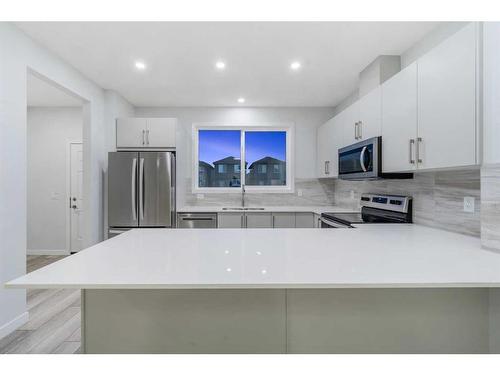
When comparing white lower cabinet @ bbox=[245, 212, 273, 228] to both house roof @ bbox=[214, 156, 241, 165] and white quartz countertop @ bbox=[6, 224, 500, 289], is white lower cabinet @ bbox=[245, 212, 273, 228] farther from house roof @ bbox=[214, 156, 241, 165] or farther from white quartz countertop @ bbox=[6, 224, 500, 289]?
white quartz countertop @ bbox=[6, 224, 500, 289]

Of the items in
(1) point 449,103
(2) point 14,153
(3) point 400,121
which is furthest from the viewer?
(2) point 14,153

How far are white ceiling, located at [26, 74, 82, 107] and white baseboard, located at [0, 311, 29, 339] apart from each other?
262 cm

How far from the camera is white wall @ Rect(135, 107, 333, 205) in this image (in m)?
4.70

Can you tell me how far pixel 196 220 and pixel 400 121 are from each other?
9.10 ft

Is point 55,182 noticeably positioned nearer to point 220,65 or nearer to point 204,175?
point 204,175

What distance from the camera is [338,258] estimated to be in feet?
4.45

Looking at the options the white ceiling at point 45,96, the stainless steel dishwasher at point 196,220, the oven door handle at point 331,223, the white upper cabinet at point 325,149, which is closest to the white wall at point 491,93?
the oven door handle at point 331,223

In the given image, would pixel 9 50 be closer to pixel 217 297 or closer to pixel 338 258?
pixel 217 297

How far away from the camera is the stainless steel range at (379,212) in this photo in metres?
2.66

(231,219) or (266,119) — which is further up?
(266,119)

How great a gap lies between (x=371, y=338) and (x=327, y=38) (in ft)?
7.55

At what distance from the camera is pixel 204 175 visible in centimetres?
482

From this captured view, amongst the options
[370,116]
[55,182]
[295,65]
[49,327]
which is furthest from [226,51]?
[55,182]

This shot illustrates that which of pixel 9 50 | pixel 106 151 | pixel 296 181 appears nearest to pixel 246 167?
pixel 296 181
